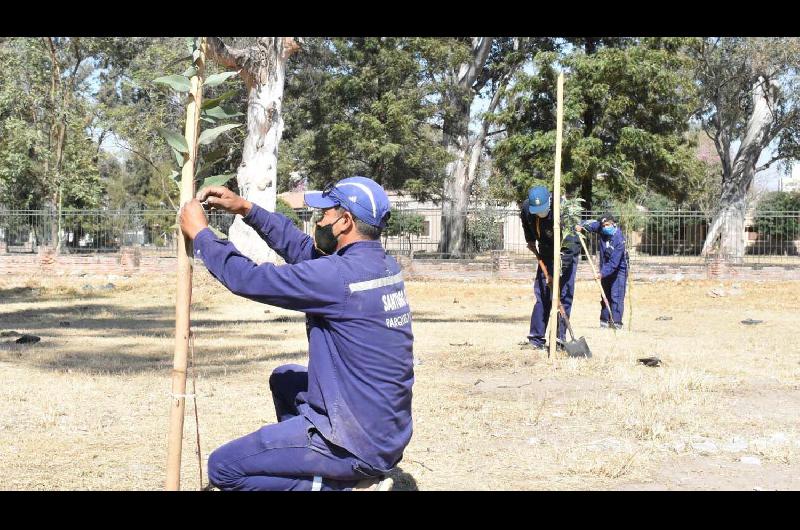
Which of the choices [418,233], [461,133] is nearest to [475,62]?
[461,133]

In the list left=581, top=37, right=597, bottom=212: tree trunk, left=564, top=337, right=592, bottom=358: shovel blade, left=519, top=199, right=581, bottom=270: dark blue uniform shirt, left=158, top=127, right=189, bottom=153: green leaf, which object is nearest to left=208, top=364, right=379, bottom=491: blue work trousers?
left=158, top=127, right=189, bottom=153: green leaf

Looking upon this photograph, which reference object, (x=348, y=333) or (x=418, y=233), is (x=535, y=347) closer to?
(x=348, y=333)

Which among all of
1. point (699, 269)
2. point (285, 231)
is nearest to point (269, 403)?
point (285, 231)

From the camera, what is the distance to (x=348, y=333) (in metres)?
3.93

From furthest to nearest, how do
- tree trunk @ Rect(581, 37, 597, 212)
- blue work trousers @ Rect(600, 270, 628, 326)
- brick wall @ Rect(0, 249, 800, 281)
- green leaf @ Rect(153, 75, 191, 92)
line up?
tree trunk @ Rect(581, 37, 597, 212)
brick wall @ Rect(0, 249, 800, 281)
blue work trousers @ Rect(600, 270, 628, 326)
green leaf @ Rect(153, 75, 191, 92)

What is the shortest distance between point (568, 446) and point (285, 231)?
9.67ft

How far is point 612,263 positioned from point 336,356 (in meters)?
11.0

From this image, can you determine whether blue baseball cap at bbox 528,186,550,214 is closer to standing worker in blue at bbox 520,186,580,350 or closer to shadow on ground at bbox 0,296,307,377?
standing worker in blue at bbox 520,186,580,350

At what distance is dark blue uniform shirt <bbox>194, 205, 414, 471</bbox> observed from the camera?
12.5 ft

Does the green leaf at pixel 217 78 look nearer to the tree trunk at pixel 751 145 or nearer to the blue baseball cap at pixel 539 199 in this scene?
the blue baseball cap at pixel 539 199

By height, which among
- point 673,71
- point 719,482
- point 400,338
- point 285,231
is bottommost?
point 719,482

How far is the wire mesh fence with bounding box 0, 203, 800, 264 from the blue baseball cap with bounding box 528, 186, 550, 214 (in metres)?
19.5

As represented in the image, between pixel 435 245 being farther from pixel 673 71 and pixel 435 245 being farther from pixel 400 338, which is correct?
pixel 400 338

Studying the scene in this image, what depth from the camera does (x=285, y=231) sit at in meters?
4.80
